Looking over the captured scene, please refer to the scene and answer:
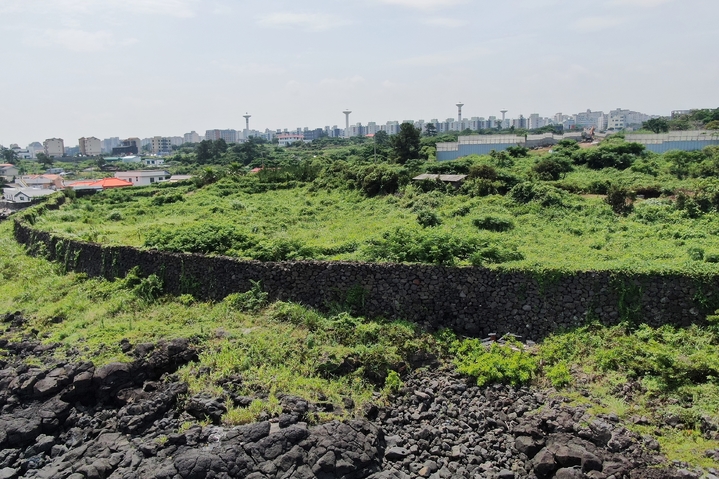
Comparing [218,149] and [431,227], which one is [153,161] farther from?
[431,227]

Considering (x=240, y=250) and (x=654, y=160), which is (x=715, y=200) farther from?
(x=240, y=250)

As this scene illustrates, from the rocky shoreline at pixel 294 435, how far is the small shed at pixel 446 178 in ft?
58.1

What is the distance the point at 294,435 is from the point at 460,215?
15.9 meters

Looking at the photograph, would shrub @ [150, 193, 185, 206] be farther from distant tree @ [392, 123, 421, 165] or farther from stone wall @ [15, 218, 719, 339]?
distant tree @ [392, 123, 421, 165]

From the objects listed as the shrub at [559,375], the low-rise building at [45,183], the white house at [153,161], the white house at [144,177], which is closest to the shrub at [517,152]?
the shrub at [559,375]

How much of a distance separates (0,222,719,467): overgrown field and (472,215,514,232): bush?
7.84 m

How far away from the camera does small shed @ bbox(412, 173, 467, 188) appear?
31031 mm

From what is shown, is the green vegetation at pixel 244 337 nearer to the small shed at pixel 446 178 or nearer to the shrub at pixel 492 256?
the shrub at pixel 492 256

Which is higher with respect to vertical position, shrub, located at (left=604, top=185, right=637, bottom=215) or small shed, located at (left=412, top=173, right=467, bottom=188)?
small shed, located at (left=412, top=173, right=467, bottom=188)

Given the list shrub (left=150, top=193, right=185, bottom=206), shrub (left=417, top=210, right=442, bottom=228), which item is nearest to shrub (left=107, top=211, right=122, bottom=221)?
shrub (left=150, top=193, right=185, bottom=206)

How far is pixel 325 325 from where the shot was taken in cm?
1673

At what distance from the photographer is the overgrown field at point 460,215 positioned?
17.9 m

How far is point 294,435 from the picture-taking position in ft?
39.5

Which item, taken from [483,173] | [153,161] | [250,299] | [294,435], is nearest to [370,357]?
[294,435]
